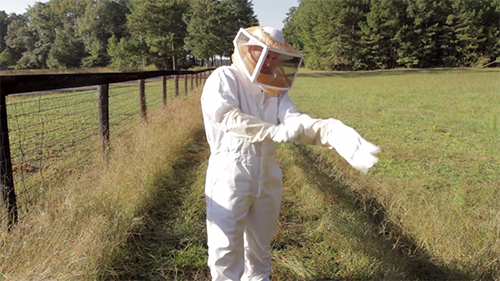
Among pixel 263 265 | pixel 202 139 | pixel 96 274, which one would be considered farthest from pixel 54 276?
pixel 202 139

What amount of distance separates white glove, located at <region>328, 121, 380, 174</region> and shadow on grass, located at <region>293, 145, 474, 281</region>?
1.54m

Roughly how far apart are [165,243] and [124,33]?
285ft

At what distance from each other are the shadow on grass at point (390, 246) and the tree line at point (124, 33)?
52.1 meters

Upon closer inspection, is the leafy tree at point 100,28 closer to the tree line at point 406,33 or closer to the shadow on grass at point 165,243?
the tree line at point 406,33

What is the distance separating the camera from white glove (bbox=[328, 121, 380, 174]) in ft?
4.23

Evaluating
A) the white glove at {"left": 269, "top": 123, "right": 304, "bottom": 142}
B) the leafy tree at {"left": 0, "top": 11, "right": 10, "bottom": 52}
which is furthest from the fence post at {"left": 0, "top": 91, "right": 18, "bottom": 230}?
the leafy tree at {"left": 0, "top": 11, "right": 10, "bottom": 52}

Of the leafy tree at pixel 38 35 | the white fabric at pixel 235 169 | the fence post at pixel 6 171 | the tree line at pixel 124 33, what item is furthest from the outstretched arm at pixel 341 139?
the leafy tree at pixel 38 35

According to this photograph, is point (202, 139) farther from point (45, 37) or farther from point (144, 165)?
point (45, 37)

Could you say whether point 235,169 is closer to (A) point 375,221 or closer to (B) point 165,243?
(B) point 165,243

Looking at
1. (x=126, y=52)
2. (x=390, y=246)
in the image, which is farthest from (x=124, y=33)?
(x=390, y=246)

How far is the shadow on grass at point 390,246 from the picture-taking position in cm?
260

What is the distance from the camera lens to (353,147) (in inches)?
53.6

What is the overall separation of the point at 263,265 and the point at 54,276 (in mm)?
1351

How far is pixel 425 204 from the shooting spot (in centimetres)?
348
